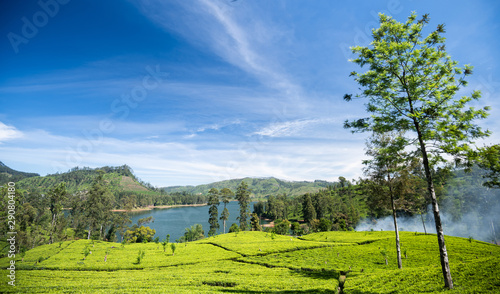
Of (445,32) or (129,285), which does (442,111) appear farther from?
(129,285)

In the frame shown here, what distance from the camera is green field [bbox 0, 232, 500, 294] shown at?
1452cm

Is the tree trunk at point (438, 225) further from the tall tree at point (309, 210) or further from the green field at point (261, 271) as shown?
the tall tree at point (309, 210)

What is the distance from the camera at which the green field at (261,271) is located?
571 inches

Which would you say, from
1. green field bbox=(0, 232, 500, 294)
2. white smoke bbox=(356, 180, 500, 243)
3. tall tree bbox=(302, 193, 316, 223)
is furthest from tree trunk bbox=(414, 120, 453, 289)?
tall tree bbox=(302, 193, 316, 223)

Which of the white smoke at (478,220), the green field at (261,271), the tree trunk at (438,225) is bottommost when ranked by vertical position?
the white smoke at (478,220)

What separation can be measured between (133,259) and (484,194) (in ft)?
507

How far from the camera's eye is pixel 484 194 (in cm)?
10081

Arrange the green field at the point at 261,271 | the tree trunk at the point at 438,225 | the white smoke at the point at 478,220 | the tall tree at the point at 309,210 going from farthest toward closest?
the tall tree at the point at 309,210 < the white smoke at the point at 478,220 < the green field at the point at 261,271 < the tree trunk at the point at 438,225

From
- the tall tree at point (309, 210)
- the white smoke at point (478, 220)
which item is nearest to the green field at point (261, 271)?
the white smoke at point (478, 220)

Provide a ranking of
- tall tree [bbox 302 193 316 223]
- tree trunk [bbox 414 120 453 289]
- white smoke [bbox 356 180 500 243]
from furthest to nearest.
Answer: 1. tall tree [bbox 302 193 316 223]
2. white smoke [bbox 356 180 500 243]
3. tree trunk [bbox 414 120 453 289]

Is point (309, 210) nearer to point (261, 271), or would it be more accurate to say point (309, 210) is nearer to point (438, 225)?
point (261, 271)

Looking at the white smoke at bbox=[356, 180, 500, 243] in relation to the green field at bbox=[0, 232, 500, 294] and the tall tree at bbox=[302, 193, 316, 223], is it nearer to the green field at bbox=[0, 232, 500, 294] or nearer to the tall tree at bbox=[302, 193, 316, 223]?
the tall tree at bbox=[302, 193, 316, 223]

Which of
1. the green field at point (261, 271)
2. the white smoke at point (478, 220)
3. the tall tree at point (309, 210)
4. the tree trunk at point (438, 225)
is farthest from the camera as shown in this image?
the tall tree at point (309, 210)

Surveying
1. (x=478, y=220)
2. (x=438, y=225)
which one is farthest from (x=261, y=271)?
(x=478, y=220)
